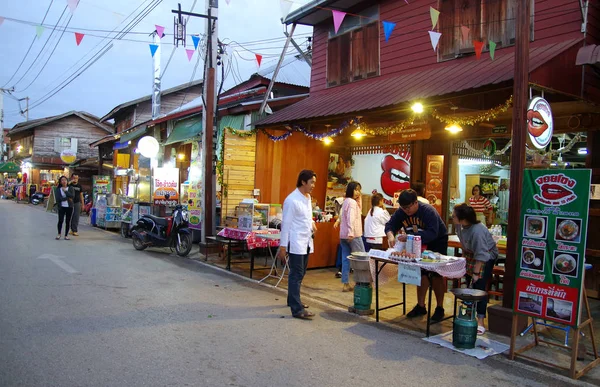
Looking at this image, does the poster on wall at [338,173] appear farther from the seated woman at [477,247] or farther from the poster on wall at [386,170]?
the seated woman at [477,247]

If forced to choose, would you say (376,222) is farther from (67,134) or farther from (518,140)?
(67,134)

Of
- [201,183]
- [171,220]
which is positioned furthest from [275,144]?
[171,220]

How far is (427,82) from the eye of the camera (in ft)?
28.9

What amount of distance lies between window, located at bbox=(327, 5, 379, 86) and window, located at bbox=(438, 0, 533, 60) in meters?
2.00

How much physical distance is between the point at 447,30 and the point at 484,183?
4.04 m

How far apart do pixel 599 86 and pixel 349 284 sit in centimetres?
569

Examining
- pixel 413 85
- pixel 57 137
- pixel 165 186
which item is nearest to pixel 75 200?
pixel 165 186

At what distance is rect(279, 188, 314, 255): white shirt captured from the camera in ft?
21.6

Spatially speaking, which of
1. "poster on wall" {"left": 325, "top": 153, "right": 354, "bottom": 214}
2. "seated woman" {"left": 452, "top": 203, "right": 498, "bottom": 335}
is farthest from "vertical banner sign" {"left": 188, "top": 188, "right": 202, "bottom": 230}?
"seated woman" {"left": 452, "top": 203, "right": 498, "bottom": 335}

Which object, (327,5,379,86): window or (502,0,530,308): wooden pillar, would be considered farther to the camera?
(327,5,379,86): window

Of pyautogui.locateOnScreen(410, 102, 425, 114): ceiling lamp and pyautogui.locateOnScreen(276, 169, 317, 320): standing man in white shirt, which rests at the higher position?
A: pyautogui.locateOnScreen(410, 102, 425, 114): ceiling lamp

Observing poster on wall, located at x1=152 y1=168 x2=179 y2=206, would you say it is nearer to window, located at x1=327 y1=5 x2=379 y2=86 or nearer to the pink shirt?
window, located at x1=327 y1=5 x2=379 y2=86

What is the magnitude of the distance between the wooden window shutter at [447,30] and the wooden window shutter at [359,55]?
2337 millimetres

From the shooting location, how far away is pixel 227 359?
15.4 feet
